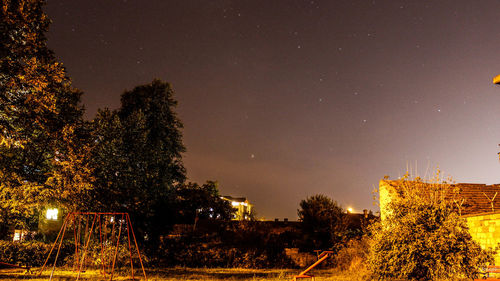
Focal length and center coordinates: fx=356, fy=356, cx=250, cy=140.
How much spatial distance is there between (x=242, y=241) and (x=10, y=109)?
1306 centimetres

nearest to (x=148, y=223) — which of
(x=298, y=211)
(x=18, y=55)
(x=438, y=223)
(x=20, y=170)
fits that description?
(x=20, y=170)

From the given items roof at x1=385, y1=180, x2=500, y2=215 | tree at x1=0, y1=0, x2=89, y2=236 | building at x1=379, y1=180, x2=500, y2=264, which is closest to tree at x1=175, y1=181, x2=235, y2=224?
tree at x1=0, y1=0, x2=89, y2=236

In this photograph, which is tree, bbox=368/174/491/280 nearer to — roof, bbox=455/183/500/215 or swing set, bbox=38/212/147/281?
roof, bbox=455/183/500/215

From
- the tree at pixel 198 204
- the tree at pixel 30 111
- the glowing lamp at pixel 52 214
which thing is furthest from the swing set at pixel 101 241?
the glowing lamp at pixel 52 214

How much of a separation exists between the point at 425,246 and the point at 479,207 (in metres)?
8.98

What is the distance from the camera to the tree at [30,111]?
1294cm

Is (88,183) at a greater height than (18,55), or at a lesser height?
lesser

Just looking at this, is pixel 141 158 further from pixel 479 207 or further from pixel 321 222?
pixel 479 207

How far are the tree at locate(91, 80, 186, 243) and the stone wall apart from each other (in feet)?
49.6

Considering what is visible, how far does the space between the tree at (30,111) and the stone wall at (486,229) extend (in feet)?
50.8

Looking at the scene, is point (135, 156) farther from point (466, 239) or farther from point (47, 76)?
point (466, 239)

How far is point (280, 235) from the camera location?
21.0 meters

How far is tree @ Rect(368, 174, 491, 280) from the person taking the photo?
930 centimetres

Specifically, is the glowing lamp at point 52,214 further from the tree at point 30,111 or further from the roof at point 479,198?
the roof at point 479,198
